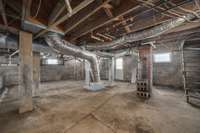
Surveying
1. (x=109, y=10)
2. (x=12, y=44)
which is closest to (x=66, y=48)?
(x=12, y=44)

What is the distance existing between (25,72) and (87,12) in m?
2.22

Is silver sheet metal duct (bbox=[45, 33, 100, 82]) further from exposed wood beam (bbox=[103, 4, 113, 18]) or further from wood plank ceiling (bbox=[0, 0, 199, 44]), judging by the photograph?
exposed wood beam (bbox=[103, 4, 113, 18])

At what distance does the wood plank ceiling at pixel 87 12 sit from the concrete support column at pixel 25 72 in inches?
11.6

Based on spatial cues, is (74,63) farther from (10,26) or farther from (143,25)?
(143,25)

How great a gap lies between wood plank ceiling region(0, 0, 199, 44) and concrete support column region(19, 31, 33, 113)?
30 cm

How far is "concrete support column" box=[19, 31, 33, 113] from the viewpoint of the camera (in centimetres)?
261

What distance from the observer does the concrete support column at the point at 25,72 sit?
103 inches

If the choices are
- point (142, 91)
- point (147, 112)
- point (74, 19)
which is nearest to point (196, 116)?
point (147, 112)

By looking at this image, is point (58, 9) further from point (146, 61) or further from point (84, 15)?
point (146, 61)

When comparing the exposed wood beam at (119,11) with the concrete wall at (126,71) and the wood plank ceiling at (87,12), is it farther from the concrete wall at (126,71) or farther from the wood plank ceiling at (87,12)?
the concrete wall at (126,71)

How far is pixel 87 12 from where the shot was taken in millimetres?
1906

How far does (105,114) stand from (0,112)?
274 centimetres

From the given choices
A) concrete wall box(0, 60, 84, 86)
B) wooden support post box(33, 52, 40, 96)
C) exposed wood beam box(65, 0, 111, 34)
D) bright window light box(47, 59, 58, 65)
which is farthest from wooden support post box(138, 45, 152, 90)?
bright window light box(47, 59, 58, 65)

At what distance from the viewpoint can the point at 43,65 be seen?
853cm
